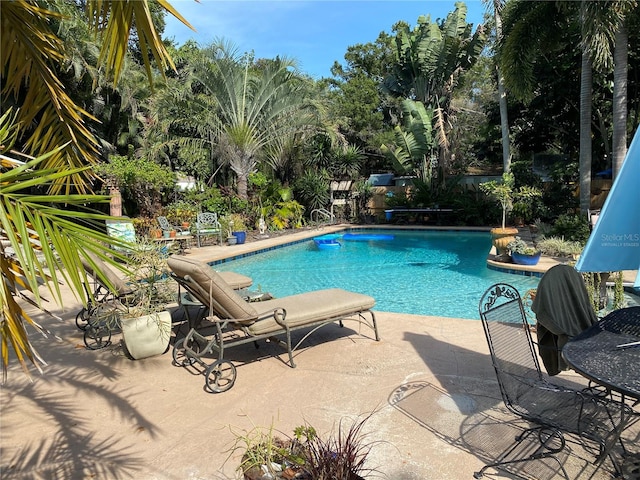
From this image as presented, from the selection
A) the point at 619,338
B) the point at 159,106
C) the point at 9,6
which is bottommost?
the point at 619,338

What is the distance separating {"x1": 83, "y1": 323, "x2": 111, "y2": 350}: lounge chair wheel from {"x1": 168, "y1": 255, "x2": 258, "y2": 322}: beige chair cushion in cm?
148

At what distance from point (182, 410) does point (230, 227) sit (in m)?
11.6

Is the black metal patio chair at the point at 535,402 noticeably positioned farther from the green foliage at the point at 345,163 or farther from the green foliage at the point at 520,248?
the green foliage at the point at 345,163

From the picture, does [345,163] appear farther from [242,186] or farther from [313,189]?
[242,186]

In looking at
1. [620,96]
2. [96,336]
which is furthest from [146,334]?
[620,96]

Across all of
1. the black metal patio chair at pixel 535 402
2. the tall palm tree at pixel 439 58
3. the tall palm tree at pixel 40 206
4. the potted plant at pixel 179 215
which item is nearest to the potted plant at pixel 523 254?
the black metal patio chair at pixel 535 402

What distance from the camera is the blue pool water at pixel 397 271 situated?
8.31 m

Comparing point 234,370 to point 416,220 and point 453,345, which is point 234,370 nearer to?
point 453,345

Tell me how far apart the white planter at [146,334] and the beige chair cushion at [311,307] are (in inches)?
38.6

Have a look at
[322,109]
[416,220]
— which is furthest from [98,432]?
[416,220]

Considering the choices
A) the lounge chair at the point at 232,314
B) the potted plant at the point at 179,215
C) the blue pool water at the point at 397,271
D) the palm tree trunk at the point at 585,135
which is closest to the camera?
the lounge chair at the point at 232,314

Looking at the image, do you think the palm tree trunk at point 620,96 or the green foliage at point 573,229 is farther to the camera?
the green foliage at point 573,229

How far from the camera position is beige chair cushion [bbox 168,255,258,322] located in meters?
4.00

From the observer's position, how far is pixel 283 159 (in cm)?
2022
